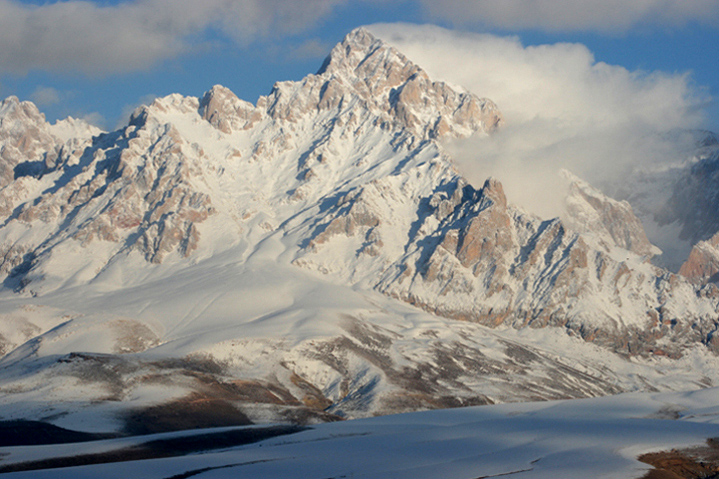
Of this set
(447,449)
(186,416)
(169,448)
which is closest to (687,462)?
(447,449)

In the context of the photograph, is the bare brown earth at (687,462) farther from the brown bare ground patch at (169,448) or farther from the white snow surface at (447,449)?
the brown bare ground patch at (169,448)

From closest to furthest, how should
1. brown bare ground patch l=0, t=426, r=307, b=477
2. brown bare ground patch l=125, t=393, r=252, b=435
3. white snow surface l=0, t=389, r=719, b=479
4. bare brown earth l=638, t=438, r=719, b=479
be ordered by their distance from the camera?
white snow surface l=0, t=389, r=719, b=479 < bare brown earth l=638, t=438, r=719, b=479 < brown bare ground patch l=0, t=426, r=307, b=477 < brown bare ground patch l=125, t=393, r=252, b=435

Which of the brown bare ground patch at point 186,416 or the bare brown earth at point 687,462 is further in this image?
the brown bare ground patch at point 186,416

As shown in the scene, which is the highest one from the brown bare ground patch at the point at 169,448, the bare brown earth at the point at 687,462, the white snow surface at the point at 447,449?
the brown bare ground patch at the point at 169,448

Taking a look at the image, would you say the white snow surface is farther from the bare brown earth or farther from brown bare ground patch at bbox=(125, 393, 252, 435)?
brown bare ground patch at bbox=(125, 393, 252, 435)

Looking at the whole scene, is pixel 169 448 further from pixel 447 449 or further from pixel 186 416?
pixel 186 416

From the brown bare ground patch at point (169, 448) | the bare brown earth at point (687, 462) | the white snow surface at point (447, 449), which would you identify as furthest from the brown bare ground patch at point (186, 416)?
the bare brown earth at point (687, 462)

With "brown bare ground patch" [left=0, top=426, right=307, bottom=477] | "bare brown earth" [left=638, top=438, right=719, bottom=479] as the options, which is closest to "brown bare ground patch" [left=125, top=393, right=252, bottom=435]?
"brown bare ground patch" [left=0, top=426, right=307, bottom=477]

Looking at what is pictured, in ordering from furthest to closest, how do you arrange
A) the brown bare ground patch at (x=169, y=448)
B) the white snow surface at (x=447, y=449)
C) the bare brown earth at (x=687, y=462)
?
the brown bare ground patch at (x=169, y=448) < the bare brown earth at (x=687, y=462) < the white snow surface at (x=447, y=449)

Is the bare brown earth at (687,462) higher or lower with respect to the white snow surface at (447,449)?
lower
